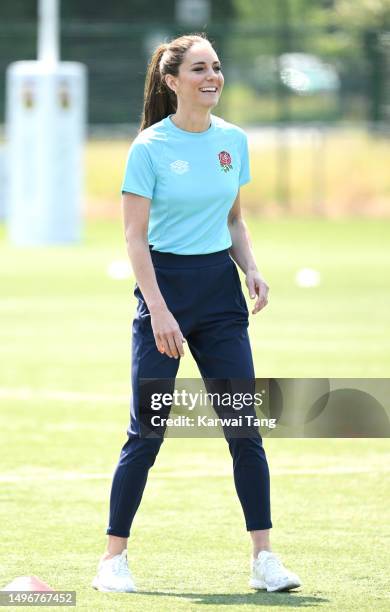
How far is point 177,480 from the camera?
27.4ft

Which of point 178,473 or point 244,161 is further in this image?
point 178,473

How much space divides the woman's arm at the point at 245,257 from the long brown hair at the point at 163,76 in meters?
0.45

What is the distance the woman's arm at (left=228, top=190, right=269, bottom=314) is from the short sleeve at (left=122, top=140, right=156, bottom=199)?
0.50 meters

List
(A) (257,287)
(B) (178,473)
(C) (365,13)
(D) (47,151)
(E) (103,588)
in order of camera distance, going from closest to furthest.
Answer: (E) (103,588) < (A) (257,287) < (B) (178,473) < (D) (47,151) < (C) (365,13)

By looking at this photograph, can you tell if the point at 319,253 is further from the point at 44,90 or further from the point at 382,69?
the point at 382,69

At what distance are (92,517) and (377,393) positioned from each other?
2.24m

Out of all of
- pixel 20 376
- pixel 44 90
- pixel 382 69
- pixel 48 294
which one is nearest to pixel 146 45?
pixel 382 69

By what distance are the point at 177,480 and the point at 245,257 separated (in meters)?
2.41

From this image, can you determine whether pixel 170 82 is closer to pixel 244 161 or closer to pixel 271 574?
pixel 244 161

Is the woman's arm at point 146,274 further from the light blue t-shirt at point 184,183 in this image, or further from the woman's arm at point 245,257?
the woman's arm at point 245,257

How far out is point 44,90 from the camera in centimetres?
2786

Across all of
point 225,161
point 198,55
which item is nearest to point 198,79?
point 198,55

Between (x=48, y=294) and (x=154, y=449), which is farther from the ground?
(x=154, y=449)

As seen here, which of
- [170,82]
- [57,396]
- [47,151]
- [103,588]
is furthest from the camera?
[47,151]
